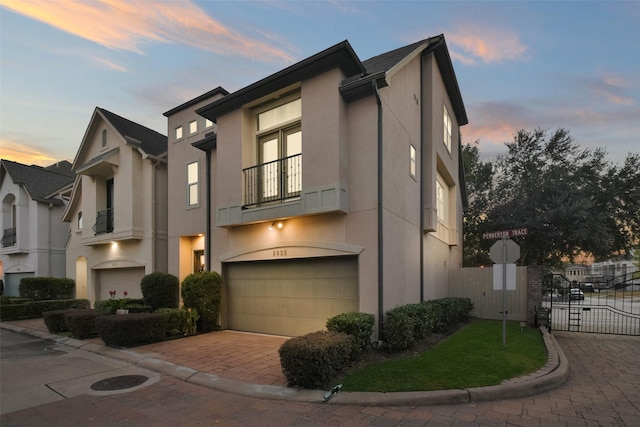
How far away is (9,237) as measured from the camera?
23656 millimetres

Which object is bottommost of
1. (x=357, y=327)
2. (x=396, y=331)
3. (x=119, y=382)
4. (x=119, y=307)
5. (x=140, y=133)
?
(x=119, y=382)

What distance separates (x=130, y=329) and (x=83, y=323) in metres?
2.50

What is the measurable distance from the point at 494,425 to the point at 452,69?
13.2 m

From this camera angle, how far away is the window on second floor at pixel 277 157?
380 inches

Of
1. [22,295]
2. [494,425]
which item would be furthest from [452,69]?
[22,295]

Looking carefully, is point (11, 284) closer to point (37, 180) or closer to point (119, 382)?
point (37, 180)

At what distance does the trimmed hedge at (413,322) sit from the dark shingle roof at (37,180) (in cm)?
2384

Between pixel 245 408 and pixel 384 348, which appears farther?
pixel 384 348

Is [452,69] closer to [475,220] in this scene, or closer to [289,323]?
[289,323]

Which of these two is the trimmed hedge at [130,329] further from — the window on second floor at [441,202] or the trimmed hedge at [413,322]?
the window on second floor at [441,202]

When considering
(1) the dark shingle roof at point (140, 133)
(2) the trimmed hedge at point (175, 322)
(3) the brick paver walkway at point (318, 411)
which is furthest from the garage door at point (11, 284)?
(3) the brick paver walkway at point (318, 411)

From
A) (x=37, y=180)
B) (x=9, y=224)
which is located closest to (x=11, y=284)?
(x=9, y=224)

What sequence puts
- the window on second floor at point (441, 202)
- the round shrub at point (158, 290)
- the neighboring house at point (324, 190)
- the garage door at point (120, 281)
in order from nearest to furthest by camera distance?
1. the neighboring house at point (324, 190)
2. the round shrub at point (158, 290)
3. the window on second floor at point (441, 202)
4. the garage door at point (120, 281)

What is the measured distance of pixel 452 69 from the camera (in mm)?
14133
